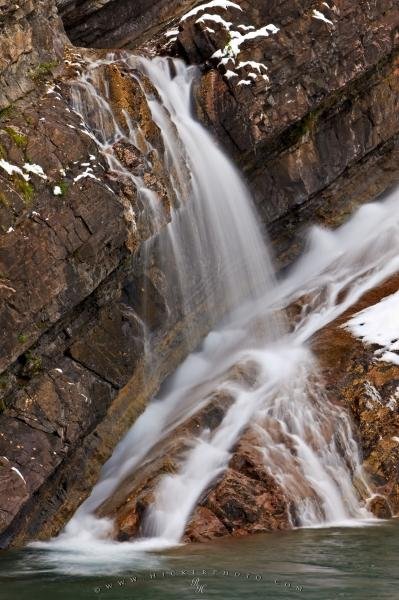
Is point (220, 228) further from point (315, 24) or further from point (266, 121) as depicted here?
point (315, 24)

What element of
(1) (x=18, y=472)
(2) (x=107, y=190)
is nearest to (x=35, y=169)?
(2) (x=107, y=190)

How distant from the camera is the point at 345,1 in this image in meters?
23.9

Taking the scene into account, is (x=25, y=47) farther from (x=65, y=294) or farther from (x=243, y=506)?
(x=243, y=506)

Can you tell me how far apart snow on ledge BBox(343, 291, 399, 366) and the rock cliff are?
2.71 m

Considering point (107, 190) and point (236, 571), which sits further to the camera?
point (107, 190)

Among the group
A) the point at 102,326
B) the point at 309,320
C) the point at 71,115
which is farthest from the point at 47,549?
the point at 309,320

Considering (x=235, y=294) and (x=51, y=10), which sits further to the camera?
(x=235, y=294)

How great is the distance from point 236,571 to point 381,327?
9010 millimetres

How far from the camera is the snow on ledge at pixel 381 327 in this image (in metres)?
17.9

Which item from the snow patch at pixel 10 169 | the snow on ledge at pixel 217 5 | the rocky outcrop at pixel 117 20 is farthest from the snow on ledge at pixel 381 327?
the rocky outcrop at pixel 117 20

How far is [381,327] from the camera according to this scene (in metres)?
18.8

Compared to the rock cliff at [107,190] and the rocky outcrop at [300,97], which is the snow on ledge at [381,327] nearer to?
the rock cliff at [107,190]

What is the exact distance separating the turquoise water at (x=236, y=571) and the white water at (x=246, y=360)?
1212 mm

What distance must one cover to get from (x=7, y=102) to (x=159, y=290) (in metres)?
5.37
